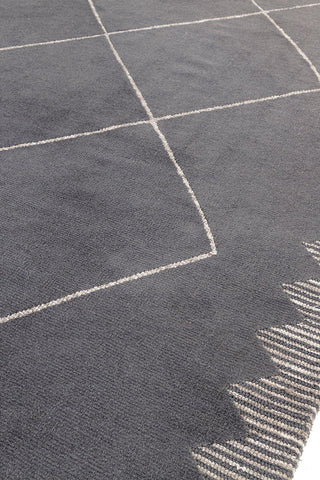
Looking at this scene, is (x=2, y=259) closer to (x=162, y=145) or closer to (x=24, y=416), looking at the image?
(x=24, y=416)

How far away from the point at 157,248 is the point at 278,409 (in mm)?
408

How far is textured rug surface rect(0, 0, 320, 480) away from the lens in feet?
2.61

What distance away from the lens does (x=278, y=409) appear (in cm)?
82

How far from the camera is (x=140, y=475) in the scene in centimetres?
75

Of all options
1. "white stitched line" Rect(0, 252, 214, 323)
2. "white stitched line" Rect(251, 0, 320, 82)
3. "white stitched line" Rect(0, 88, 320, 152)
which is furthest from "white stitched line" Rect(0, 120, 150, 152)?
"white stitched line" Rect(251, 0, 320, 82)

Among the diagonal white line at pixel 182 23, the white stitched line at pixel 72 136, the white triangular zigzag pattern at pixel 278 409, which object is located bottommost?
the white triangular zigzag pattern at pixel 278 409

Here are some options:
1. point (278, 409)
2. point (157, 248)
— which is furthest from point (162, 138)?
point (278, 409)

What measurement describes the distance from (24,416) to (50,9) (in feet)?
4.77

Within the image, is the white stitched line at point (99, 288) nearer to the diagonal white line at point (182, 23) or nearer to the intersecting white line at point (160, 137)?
the intersecting white line at point (160, 137)

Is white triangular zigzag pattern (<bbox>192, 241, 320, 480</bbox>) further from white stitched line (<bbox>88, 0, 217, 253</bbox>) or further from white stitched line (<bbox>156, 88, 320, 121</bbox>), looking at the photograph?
white stitched line (<bbox>156, 88, 320, 121</bbox>)

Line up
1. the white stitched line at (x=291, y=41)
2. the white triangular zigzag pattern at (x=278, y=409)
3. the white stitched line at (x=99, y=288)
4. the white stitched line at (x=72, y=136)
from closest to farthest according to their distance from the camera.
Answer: the white triangular zigzag pattern at (x=278, y=409), the white stitched line at (x=99, y=288), the white stitched line at (x=72, y=136), the white stitched line at (x=291, y=41)

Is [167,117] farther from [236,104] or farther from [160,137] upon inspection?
[236,104]

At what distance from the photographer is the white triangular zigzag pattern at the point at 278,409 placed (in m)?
0.76

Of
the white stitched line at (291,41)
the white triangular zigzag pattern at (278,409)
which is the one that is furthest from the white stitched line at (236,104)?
the white triangular zigzag pattern at (278,409)
